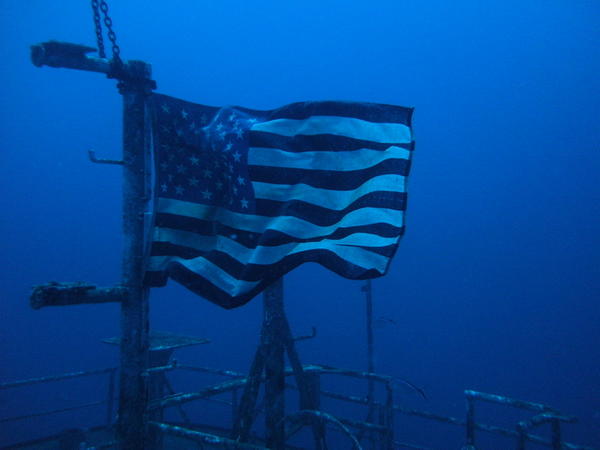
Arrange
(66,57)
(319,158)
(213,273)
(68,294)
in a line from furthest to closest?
(319,158)
(213,273)
(66,57)
(68,294)

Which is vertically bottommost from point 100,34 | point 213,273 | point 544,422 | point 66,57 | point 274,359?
point 544,422

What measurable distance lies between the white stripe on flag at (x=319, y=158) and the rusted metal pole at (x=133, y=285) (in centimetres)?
109

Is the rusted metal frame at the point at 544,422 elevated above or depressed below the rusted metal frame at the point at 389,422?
above

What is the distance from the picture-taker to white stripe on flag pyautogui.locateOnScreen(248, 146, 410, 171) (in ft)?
14.5

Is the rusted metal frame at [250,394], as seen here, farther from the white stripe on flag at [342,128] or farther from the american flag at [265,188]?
the white stripe on flag at [342,128]

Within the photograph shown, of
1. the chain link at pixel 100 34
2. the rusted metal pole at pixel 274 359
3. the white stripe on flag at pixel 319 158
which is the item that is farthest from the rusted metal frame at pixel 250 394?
the chain link at pixel 100 34

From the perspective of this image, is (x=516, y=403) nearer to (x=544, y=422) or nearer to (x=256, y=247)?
(x=544, y=422)

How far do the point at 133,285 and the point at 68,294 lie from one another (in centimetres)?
60

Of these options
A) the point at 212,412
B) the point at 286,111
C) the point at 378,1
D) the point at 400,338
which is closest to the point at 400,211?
the point at 286,111

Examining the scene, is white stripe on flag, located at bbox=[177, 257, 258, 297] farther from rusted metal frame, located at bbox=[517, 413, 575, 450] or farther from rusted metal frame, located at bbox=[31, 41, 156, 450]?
rusted metal frame, located at bbox=[517, 413, 575, 450]

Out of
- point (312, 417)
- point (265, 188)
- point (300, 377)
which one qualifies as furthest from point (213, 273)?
point (312, 417)

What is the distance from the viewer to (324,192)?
4.45 metres

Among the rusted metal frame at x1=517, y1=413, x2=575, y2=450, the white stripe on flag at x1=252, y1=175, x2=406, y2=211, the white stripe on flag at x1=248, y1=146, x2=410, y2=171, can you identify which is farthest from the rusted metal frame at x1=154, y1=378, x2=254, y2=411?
the rusted metal frame at x1=517, y1=413, x2=575, y2=450

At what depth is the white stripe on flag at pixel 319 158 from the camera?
4.42 metres
